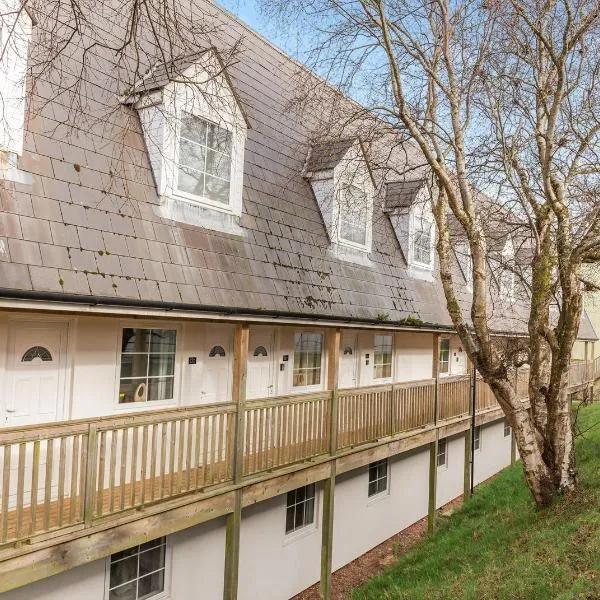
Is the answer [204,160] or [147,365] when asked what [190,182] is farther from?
[147,365]

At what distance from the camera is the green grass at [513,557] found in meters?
6.54

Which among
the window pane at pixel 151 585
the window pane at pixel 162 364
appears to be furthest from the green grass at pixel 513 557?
the window pane at pixel 162 364

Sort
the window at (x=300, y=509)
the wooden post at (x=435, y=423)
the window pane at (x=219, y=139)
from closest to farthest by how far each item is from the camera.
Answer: the window pane at (x=219, y=139) → the window at (x=300, y=509) → the wooden post at (x=435, y=423)

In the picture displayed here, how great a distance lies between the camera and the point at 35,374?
6523mm

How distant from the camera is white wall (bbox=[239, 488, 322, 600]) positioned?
9.44 m

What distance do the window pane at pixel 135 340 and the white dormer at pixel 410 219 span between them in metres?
7.98

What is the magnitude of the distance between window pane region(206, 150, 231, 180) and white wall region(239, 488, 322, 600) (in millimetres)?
5844

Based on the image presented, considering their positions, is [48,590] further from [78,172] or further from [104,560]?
[78,172]

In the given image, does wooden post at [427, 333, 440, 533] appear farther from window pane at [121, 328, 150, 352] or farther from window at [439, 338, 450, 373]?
window pane at [121, 328, 150, 352]

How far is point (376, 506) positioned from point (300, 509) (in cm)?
296

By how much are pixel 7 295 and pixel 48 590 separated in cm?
381

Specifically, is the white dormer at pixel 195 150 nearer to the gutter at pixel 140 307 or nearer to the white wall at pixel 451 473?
the gutter at pixel 140 307

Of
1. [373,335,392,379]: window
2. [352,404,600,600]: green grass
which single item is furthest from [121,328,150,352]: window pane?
[373,335,392,379]: window

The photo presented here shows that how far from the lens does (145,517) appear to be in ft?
20.6
